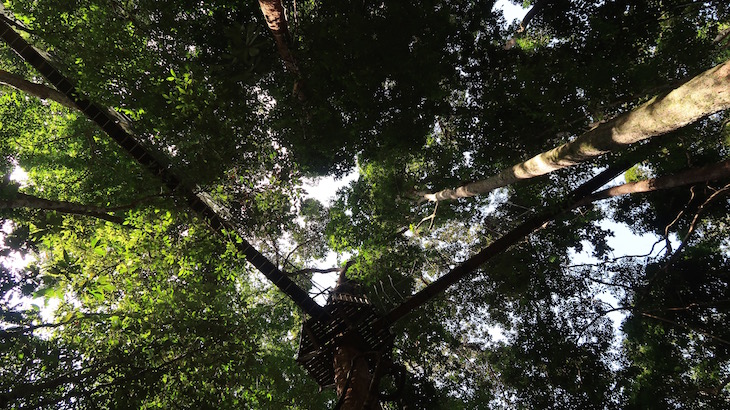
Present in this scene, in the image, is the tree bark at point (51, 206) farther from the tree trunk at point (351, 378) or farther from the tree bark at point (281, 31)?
the tree trunk at point (351, 378)

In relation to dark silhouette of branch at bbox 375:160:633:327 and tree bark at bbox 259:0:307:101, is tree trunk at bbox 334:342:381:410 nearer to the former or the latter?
dark silhouette of branch at bbox 375:160:633:327

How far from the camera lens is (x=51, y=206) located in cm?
620

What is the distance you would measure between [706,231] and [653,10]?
289 inches

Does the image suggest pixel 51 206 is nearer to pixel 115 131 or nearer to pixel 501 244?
pixel 115 131

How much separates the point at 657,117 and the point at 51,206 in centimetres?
983

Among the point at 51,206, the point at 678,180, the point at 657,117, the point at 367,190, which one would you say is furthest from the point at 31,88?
the point at 678,180

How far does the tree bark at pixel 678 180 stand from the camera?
622 cm

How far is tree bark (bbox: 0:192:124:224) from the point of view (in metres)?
5.75

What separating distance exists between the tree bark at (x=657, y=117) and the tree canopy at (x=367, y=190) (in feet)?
0.08

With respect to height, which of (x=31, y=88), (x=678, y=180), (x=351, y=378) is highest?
(x=31, y=88)

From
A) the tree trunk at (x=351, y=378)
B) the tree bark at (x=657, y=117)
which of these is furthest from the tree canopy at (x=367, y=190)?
the tree trunk at (x=351, y=378)

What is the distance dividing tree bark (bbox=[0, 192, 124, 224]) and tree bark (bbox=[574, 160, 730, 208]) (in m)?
10.9

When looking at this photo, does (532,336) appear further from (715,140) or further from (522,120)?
(715,140)

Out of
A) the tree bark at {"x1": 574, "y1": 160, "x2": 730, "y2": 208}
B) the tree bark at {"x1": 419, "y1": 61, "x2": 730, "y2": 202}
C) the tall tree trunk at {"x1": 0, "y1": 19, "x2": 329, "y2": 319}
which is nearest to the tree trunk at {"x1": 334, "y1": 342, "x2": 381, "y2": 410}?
the tall tree trunk at {"x1": 0, "y1": 19, "x2": 329, "y2": 319}
